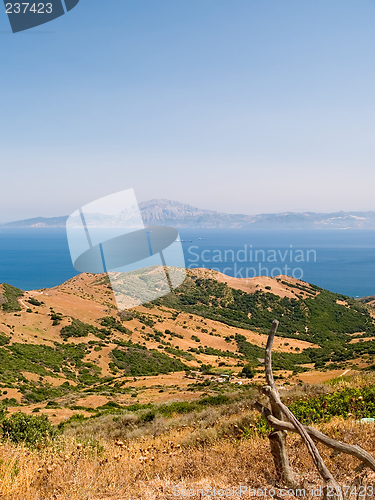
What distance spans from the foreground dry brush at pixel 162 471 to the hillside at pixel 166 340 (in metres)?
8.55

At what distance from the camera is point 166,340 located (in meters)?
35.2

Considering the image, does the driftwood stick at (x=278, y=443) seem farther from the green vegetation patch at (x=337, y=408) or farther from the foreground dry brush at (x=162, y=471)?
the green vegetation patch at (x=337, y=408)

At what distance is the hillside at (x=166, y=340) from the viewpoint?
16.1 metres

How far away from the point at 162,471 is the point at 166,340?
32848mm

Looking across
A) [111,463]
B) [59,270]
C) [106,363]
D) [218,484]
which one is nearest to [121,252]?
[111,463]

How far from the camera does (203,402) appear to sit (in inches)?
364

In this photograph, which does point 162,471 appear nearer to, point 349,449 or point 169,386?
point 349,449

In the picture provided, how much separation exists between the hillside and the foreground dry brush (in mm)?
8549

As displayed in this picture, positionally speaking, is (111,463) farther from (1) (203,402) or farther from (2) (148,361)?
(2) (148,361)

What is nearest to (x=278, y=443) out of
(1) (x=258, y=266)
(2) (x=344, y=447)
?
(2) (x=344, y=447)

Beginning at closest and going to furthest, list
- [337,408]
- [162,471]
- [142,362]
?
[162,471], [337,408], [142,362]

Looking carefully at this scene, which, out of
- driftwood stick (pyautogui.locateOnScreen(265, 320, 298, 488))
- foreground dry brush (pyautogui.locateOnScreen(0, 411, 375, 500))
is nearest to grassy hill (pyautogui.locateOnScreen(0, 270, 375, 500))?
foreground dry brush (pyautogui.locateOnScreen(0, 411, 375, 500))

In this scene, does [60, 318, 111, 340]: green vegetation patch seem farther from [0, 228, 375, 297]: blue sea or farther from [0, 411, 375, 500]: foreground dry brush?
[0, 228, 375, 297]: blue sea

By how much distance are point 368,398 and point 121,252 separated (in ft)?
15.9
